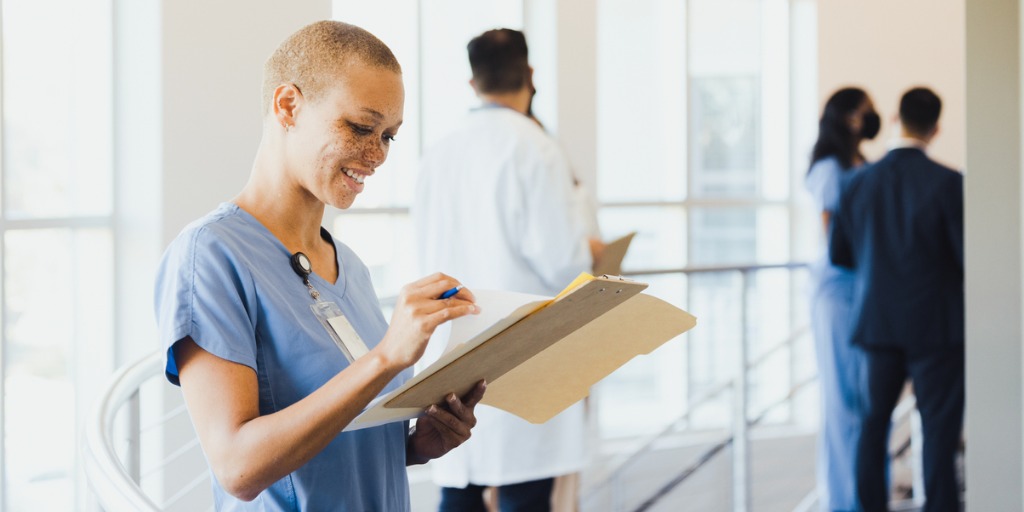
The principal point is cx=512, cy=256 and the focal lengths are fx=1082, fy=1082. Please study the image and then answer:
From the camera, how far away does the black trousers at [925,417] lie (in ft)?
11.3

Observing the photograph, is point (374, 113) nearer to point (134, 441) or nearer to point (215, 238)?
point (215, 238)

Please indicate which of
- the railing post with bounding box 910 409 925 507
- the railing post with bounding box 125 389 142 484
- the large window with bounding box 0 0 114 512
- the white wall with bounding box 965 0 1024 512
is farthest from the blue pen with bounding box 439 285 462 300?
the railing post with bounding box 910 409 925 507

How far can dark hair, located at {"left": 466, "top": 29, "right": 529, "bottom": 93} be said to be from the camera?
8.46 feet

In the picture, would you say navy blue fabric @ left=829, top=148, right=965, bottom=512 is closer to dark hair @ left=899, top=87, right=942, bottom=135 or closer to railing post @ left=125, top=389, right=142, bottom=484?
dark hair @ left=899, top=87, right=942, bottom=135

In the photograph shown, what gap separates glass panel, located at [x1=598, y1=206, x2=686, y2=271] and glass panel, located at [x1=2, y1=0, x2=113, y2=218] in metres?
2.36

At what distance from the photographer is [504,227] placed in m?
2.63

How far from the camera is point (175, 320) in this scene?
3.43 feet

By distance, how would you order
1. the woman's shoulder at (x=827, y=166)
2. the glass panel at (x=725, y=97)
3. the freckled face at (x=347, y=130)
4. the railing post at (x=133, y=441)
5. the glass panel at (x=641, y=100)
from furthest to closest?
the glass panel at (x=725, y=97), the glass panel at (x=641, y=100), the woman's shoulder at (x=827, y=166), the railing post at (x=133, y=441), the freckled face at (x=347, y=130)

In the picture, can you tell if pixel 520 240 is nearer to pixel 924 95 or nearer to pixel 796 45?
pixel 924 95

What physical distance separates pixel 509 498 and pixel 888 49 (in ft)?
12.0

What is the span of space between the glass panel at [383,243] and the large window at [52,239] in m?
1.04

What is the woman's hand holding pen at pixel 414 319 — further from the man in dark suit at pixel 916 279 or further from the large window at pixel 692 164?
the large window at pixel 692 164

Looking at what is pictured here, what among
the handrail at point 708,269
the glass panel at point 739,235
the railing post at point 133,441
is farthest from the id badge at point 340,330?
the glass panel at point 739,235

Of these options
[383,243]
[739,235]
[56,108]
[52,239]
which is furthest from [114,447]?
[739,235]
